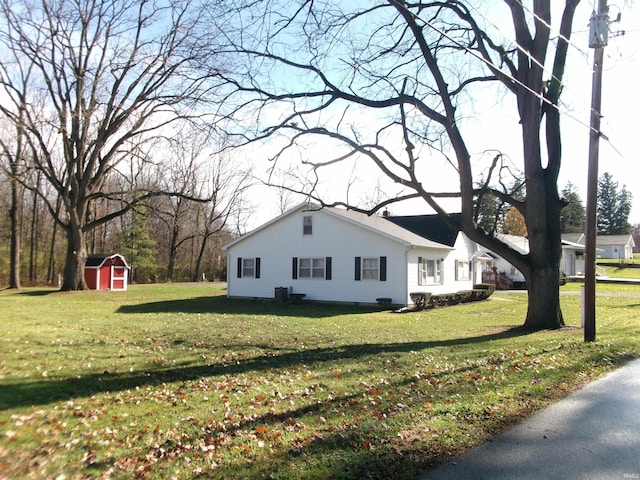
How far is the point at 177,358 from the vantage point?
359 inches

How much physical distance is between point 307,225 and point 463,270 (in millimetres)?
11024

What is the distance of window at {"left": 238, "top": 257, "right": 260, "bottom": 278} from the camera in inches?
1088

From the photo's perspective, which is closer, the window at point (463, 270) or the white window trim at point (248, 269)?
the white window trim at point (248, 269)

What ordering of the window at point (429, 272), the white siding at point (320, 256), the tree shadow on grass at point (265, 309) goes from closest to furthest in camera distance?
the tree shadow on grass at point (265, 309) < the white siding at point (320, 256) < the window at point (429, 272)

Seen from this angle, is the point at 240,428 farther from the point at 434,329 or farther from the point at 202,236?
the point at 202,236

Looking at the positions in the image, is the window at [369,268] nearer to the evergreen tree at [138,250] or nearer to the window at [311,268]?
the window at [311,268]

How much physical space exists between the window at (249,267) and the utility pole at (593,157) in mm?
18941

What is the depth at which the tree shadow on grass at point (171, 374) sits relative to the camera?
6207 mm

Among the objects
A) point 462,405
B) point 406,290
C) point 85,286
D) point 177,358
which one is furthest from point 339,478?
point 85,286

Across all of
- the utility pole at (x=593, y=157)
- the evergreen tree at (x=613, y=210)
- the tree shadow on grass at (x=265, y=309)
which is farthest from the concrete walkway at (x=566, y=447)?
the evergreen tree at (x=613, y=210)

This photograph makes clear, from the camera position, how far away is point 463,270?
3056 cm

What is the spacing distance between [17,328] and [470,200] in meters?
12.5

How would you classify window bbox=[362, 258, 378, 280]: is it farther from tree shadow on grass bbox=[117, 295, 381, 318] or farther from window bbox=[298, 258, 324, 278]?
window bbox=[298, 258, 324, 278]

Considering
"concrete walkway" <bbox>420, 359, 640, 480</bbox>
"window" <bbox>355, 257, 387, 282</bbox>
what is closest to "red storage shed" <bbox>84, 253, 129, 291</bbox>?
"window" <bbox>355, 257, 387, 282</bbox>
